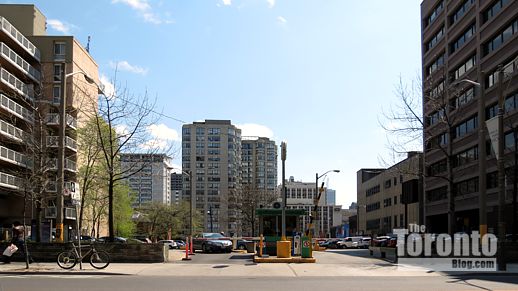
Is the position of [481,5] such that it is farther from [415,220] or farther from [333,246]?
[415,220]

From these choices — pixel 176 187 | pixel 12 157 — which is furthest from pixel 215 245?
pixel 176 187

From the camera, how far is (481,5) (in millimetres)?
57875

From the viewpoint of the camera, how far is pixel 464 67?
207 ft

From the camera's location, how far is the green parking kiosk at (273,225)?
101ft

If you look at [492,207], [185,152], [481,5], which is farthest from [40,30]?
[492,207]

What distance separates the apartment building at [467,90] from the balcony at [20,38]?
39.2m

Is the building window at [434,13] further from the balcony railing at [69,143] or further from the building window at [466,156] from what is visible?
the balcony railing at [69,143]

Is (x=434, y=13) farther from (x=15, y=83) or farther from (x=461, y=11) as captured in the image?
(x=15, y=83)

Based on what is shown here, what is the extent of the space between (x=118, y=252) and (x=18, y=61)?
136ft

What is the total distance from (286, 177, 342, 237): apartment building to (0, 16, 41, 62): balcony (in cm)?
3210

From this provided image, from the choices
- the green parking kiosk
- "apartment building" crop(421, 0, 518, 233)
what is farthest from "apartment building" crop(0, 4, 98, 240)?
"apartment building" crop(421, 0, 518, 233)

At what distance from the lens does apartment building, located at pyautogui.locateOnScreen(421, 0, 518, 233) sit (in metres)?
50.6

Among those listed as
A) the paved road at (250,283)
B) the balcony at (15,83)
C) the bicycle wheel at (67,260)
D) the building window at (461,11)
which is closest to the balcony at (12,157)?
the balcony at (15,83)

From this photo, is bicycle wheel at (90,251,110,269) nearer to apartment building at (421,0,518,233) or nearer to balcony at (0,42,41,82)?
apartment building at (421,0,518,233)
